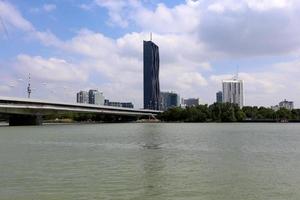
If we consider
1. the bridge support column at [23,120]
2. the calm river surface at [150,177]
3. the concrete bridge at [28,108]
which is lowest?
the calm river surface at [150,177]

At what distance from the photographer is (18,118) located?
178 m

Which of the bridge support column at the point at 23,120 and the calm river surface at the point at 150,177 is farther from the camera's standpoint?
the bridge support column at the point at 23,120

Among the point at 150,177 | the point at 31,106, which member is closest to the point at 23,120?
the point at 31,106

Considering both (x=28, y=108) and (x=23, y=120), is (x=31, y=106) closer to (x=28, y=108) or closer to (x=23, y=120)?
(x=28, y=108)

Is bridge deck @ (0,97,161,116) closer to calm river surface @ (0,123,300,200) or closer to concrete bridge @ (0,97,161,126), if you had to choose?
concrete bridge @ (0,97,161,126)

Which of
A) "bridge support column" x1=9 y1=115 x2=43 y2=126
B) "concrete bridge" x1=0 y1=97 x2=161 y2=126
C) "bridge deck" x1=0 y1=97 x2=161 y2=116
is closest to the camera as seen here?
"bridge deck" x1=0 y1=97 x2=161 y2=116

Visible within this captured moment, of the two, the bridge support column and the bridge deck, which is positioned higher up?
the bridge deck

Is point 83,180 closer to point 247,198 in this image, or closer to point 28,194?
point 28,194

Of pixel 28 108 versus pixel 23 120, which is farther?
pixel 23 120

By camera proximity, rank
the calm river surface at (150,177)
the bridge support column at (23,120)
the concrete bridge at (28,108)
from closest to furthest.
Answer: the calm river surface at (150,177), the concrete bridge at (28,108), the bridge support column at (23,120)

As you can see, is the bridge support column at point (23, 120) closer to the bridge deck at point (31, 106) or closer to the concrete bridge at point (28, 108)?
the concrete bridge at point (28, 108)

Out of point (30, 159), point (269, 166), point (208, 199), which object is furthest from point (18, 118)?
point (208, 199)

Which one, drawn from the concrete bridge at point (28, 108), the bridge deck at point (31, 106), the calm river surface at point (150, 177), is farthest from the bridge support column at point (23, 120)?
the calm river surface at point (150, 177)

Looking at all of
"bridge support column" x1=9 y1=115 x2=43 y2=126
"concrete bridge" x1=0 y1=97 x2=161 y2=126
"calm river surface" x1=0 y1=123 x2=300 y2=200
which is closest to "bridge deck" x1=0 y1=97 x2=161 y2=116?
"concrete bridge" x1=0 y1=97 x2=161 y2=126
